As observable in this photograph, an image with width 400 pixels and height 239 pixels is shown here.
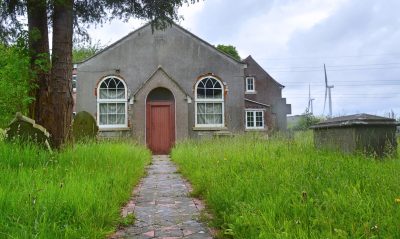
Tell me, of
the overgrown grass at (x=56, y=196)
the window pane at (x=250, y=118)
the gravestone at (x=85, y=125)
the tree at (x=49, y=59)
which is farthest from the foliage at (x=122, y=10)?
the window pane at (x=250, y=118)

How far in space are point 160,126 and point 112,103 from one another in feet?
9.07

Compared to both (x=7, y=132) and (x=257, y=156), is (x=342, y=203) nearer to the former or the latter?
(x=257, y=156)

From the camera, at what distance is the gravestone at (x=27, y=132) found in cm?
803

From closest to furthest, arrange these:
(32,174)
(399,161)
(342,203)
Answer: (342,203)
(32,174)
(399,161)

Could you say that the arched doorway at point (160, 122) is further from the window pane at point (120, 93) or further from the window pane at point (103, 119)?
the window pane at point (103, 119)

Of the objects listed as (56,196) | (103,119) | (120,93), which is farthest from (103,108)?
(56,196)

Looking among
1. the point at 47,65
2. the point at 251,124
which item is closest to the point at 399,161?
the point at 47,65

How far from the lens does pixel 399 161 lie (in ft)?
22.3

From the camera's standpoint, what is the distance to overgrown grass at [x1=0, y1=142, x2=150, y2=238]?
371 centimetres

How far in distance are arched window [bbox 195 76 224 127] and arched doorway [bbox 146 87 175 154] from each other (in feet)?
4.66

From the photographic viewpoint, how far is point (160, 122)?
2033 cm

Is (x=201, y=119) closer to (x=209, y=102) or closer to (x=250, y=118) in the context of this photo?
(x=209, y=102)

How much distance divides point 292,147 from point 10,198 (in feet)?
22.1

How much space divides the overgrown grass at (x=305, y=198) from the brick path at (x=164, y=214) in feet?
0.96
